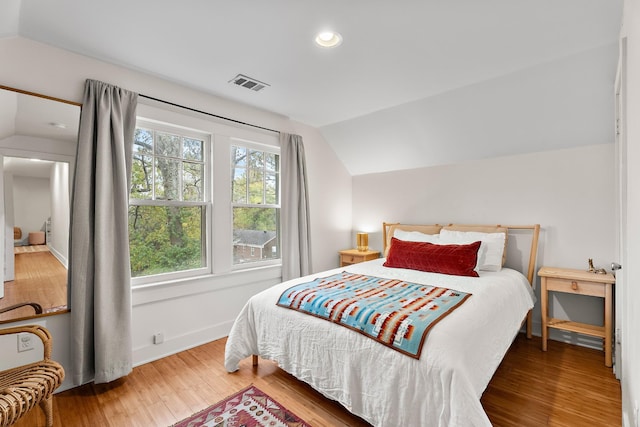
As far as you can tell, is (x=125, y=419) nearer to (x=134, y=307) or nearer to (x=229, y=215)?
(x=134, y=307)

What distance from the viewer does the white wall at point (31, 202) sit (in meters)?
2.01

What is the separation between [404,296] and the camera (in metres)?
2.08

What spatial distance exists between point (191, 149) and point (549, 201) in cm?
354

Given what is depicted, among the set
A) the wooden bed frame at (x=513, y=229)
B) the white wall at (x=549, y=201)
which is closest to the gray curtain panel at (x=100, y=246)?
the wooden bed frame at (x=513, y=229)

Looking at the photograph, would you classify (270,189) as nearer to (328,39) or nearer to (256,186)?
(256,186)

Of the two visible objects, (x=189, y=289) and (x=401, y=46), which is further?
(x=189, y=289)

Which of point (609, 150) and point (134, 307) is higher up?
point (609, 150)

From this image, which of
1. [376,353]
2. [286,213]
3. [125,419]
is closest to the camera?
[376,353]

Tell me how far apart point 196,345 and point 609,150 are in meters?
4.13

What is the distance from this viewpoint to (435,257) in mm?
2846

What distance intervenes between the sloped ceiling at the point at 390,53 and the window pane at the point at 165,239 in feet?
3.90

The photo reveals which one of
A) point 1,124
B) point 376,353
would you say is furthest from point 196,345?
point 1,124

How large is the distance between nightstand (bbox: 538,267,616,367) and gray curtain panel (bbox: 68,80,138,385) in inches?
137

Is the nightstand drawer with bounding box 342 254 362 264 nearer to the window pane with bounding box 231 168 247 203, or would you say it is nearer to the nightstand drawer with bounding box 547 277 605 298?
the window pane with bounding box 231 168 247 203
